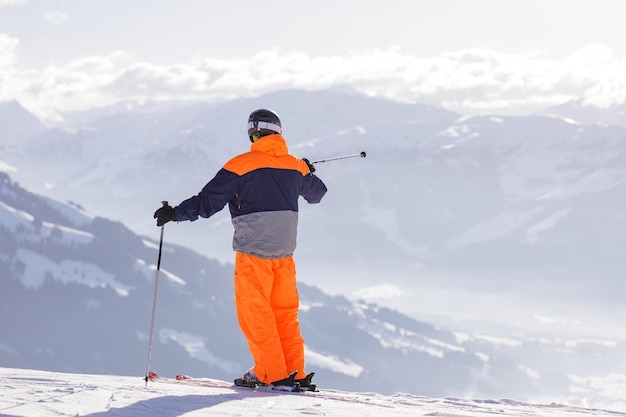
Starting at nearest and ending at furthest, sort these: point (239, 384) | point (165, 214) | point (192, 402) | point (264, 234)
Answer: point (192, 402)
point (165, 214)
point (264, 234)
point (239, 384)

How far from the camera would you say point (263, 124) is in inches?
362

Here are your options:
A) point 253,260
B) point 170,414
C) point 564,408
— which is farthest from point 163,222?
point 564,408

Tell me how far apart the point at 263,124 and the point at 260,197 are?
0.81 metres

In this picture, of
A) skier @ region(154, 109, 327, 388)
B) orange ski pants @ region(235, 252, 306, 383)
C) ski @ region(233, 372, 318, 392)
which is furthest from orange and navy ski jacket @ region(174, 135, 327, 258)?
ski @ region(233, 372, 318, 392)

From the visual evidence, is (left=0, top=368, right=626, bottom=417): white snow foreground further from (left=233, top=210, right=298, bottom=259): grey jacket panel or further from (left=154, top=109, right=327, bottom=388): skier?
(left=233, top=210, right=298, bottom=259): grey jacket panel

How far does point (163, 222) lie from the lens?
868cm

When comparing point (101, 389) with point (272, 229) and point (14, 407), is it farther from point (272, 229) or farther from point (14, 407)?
point (272, 229)

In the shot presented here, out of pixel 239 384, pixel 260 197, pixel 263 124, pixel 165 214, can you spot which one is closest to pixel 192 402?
pixel 239 384

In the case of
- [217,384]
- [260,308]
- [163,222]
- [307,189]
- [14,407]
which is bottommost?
[14,407]

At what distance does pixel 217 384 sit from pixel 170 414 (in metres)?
2.65

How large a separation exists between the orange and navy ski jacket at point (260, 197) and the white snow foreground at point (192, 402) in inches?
58.6

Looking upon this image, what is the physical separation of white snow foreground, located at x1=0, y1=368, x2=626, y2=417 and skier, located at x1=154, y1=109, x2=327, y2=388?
436 millimetres

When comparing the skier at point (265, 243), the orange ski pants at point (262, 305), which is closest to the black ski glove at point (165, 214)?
the skier at point (265, 243)

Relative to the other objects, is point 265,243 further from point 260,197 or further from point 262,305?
point 262,305
